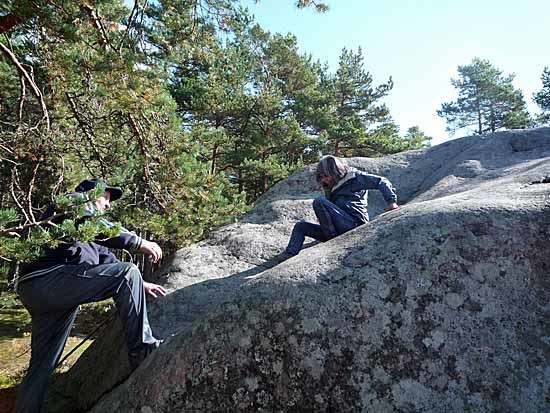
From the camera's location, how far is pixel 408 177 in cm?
719

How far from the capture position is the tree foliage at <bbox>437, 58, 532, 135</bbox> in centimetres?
2517

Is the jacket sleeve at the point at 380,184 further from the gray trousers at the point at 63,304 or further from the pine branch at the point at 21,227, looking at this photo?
the pine branch at the point at 21,227

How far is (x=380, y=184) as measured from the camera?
4.46 metres

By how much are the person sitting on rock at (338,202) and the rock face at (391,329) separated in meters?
1.40

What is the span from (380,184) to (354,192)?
372 mm

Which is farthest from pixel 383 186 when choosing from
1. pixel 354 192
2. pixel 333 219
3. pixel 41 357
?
pixel 41 357

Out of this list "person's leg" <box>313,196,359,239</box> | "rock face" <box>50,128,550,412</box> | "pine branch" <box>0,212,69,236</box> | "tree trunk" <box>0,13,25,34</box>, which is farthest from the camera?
"tree trunk" <box>0,13,25,34</box>

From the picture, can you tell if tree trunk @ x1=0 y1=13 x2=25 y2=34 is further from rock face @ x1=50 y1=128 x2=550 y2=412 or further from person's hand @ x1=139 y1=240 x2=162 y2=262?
rock face @ x1=50 y1=128 x2=550 y2=412

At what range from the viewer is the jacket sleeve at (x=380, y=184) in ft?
14.0

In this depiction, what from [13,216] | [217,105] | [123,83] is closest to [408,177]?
[123,83]

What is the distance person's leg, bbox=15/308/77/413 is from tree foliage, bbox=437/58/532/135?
2700 centimetres

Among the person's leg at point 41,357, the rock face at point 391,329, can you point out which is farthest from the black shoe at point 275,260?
the person's leg at point 41,357

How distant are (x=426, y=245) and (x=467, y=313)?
1.66ft

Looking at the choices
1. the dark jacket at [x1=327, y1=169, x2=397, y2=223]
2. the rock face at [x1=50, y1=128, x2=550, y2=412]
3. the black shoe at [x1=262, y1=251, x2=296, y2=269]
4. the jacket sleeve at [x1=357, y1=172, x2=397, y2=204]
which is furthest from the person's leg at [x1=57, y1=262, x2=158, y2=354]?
the jacket sleeve at [x1=357, y1=172, x2=397, y2=204]
